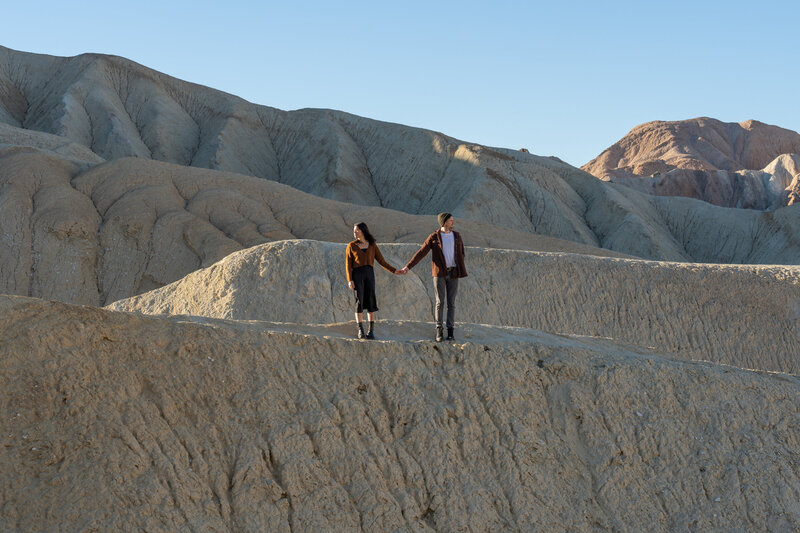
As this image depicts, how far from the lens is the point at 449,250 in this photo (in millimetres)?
10539

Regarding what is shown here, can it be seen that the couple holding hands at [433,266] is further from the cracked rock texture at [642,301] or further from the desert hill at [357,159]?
the desert hill at [357,159]

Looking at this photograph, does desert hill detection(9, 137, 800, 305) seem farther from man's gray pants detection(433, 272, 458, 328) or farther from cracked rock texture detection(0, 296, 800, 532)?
cracked rock texture detection(0, 296, 800, 532)

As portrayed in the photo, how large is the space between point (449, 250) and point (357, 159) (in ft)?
159

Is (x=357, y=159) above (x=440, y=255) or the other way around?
above

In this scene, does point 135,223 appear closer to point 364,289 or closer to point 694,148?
point 364,289

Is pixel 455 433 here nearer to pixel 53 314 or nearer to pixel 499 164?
pixel 53 314

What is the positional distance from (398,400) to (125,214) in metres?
26.5

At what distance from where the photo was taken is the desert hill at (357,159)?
51.8m

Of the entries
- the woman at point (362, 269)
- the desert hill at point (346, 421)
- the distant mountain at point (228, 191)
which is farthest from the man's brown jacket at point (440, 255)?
the distant mountain at point (228, 191)

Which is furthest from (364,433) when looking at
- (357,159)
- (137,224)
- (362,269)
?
(357,159)

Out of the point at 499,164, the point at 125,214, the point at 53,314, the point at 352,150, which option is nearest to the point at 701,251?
the point at 499,164

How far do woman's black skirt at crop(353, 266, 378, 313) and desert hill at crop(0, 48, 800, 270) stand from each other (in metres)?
38.6

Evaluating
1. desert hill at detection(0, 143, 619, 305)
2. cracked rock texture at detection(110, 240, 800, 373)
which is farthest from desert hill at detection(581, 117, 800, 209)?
cracked rock texture at detection(110, 240, 800, 373)

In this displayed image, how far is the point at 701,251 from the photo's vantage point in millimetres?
55406
